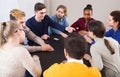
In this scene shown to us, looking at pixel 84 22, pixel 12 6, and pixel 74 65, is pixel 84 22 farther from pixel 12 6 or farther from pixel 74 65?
pixel 74 65

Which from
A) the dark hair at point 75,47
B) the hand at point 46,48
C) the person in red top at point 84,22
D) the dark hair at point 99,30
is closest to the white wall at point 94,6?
the person in red top at point 84,22

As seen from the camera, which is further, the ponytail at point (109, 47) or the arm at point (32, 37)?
the arm at point (32, 37)

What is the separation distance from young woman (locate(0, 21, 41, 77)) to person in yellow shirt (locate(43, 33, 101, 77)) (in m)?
0.30

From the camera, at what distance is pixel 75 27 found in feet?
11.4

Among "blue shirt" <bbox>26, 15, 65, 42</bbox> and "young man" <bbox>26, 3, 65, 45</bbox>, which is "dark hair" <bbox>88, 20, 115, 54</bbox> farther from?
"blue shirt" <bbox>26, 15, 65, 42</bbox>

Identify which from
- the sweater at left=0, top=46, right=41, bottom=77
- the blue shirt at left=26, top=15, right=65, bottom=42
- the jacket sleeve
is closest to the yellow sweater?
the sweater at left=0, top=46, right=41, bottom=77

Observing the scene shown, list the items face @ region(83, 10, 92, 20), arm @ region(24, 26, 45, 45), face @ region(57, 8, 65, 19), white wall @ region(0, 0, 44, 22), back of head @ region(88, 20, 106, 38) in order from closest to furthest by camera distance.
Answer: back of head @ region(88, 20, 106, 38)
arm @ region(24, 26, 45, 45)
face @ region(83, 10, 92, 20)
face @ region(57, 8, 65, 19)
white wall @ region(0, 0, 44, 22)

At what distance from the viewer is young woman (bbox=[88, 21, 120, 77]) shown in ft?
6.70

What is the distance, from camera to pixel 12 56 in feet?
6.12

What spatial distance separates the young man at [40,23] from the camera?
3010 millimetres

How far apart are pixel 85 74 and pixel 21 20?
1.29m

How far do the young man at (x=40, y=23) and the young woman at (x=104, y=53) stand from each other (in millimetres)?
971

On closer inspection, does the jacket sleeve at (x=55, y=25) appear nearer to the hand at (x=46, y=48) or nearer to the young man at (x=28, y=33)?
the young man at (x=28, y=33)

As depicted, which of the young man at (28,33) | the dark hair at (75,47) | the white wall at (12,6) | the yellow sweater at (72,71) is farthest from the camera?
the white wall at (12,6)
